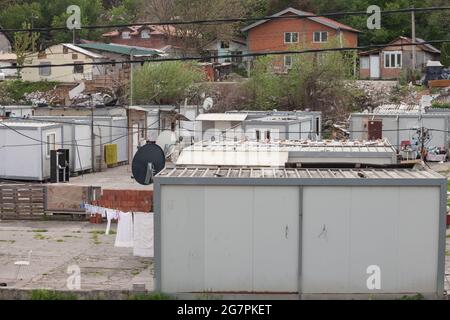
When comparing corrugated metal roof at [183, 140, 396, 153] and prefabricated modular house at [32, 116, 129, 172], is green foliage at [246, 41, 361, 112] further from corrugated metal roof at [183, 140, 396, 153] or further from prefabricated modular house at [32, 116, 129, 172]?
corrugated metal roof at [183, 140, 396, 153]

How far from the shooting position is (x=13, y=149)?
2420 centimetres

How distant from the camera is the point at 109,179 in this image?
25562 millimetres

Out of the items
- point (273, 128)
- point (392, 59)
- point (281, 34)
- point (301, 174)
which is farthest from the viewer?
point (281, 34)

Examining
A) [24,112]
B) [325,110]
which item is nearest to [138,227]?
[24,112]

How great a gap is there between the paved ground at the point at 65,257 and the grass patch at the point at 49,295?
448mm

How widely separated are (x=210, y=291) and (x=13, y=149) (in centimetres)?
1391

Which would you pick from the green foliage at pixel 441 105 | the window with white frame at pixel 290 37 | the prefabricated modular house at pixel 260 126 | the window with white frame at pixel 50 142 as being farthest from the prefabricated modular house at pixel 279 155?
the window with white frame at pixel 290 37

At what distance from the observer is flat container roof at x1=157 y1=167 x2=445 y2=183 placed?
38.2 ft

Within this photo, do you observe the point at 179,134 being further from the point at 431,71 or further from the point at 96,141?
the point at 431,71

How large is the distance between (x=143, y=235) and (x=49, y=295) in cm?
312

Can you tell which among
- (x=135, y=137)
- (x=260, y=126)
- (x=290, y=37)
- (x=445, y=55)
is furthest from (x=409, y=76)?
(x=260, y=126)

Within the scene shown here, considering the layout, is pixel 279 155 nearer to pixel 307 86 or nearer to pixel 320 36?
pixel 307 86

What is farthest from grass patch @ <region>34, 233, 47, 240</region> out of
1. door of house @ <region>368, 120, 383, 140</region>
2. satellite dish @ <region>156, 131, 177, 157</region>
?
door of house @ <region>368, 120, 383, 140</region>

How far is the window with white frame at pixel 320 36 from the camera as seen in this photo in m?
49.4
